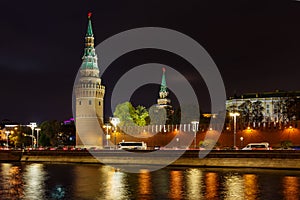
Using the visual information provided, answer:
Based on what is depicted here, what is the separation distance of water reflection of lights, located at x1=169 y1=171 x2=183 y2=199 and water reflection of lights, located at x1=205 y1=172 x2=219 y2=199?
1.35 m

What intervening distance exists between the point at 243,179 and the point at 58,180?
11.2m

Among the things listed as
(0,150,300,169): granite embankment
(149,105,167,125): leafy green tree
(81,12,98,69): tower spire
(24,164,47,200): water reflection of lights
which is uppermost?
(81,12,98,69): tower spire

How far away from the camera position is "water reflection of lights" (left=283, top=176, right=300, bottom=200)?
21.3 meters

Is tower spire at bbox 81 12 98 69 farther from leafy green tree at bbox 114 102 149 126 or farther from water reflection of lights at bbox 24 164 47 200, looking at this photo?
water reflection of lights at bbox 24 164 47 200

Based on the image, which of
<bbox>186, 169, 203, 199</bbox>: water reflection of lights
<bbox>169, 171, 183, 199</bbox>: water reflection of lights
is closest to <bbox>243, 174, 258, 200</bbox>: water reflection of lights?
<bbox>186, 169, 203, 199</bbox>: water reflection of lights

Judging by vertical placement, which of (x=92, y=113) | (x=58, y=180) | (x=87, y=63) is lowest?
(x=58, y=180)

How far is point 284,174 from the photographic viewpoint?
98.8 feet

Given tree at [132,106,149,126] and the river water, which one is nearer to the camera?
the river water

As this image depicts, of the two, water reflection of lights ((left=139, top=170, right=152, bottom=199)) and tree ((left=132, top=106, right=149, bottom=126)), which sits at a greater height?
tree ((left=132, top=106, right=149, bottom=126))

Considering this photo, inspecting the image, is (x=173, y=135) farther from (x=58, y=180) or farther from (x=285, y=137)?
(x=58, y=180)

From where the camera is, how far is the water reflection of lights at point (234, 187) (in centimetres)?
2141

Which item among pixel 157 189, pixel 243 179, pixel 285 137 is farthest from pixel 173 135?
pixel 157 189

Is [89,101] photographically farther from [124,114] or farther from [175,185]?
[175,185]

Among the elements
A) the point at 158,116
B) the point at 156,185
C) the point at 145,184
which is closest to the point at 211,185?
the point at 156,185
